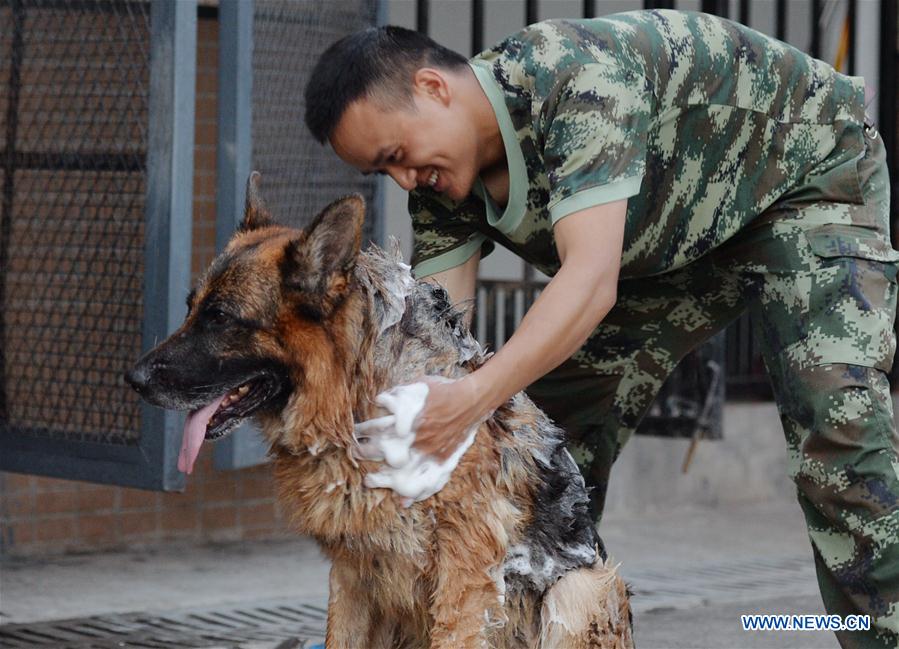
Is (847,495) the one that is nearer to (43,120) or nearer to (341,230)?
(341,230)

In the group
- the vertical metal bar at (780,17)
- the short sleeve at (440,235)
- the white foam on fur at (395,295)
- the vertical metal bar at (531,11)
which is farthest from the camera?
the vertical metal bar at (780,17)

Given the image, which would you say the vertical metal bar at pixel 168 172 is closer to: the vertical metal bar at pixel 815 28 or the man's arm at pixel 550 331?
the man's arm at pixel 550 331

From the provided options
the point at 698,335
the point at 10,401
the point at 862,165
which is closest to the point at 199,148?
the point at 10,401

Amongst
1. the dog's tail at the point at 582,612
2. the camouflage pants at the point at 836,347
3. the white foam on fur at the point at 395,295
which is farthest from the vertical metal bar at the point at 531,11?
the dog's tail at the point at 582,612

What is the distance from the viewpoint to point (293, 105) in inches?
225

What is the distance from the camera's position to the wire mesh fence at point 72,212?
5.19 metres

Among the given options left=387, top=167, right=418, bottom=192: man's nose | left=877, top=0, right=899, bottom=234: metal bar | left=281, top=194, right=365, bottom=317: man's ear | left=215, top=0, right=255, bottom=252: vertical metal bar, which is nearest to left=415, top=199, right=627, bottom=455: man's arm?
left=281, top=194, right=365, bottom=317: man's ear

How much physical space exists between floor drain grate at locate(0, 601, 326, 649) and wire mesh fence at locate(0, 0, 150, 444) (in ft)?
2.29

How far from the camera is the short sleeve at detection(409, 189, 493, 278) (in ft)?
13.2

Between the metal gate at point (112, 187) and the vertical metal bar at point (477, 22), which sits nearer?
the metal gate at point (112, 187)

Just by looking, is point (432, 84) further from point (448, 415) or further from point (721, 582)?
point (721, 582)

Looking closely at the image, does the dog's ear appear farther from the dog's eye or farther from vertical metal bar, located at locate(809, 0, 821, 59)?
vertical metal bar, located at locate(809, 0, 821, 59)

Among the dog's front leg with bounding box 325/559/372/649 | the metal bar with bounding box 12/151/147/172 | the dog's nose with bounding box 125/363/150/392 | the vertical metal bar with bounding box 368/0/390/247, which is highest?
the metal bar with bounding box 12/151/147/172

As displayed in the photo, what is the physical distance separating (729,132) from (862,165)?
400 mm
